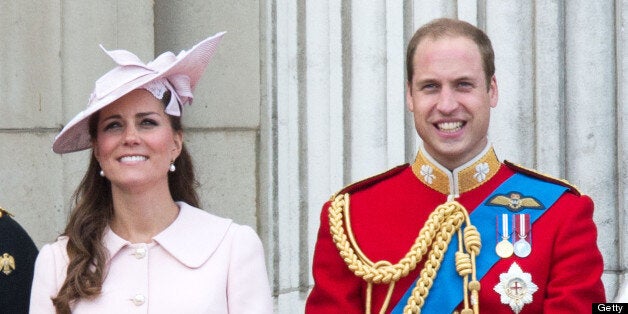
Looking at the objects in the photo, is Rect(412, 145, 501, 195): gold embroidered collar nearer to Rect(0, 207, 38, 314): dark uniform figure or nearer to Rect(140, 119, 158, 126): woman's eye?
Rect(140, 119, 158, 126): woman's eye

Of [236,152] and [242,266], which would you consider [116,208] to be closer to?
[242,266]

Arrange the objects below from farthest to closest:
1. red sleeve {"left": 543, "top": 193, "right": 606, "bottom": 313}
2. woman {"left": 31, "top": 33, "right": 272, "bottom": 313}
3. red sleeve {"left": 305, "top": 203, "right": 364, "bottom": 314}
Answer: woman {"left": 31, "top": 33, "right": 272, "bottom": 313}, red sleeve {"left": 305, "top": 203, "right": 364, "bottom": 314}, red sleeve {"left": 543, "top": 193, "right": 606, "bottom": 313}

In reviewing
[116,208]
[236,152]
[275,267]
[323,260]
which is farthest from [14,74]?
[323,260]

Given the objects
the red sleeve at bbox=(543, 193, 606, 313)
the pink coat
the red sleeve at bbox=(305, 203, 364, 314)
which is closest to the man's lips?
the red sleeve at bbox=(543, 193, 606, 313)

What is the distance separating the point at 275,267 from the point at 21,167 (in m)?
1.18

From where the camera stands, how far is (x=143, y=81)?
4.11m

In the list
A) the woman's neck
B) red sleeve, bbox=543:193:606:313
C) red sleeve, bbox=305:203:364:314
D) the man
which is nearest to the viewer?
red sleeve, bbox=543:193:606:313

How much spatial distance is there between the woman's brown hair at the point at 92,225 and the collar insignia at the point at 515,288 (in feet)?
3.47

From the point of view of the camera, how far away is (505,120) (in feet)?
18.6

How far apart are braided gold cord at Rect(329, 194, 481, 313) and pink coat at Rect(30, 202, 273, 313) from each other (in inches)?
11.5

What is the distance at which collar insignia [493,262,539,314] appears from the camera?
385 cm

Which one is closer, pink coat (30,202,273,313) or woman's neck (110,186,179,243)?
pink coat (30,202,273,313)

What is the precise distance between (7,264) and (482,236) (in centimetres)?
153

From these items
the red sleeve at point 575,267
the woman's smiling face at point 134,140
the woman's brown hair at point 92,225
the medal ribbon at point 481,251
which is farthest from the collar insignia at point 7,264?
the red sleeve at point 575,267
